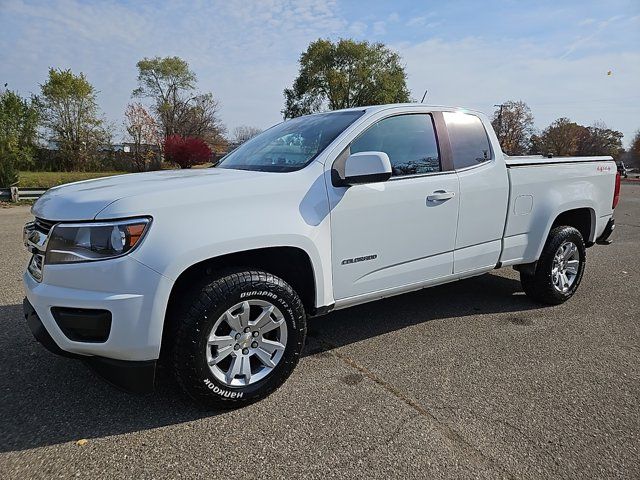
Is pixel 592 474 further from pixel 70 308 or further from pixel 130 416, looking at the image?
pixel 70 308

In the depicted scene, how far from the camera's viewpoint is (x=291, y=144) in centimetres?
328

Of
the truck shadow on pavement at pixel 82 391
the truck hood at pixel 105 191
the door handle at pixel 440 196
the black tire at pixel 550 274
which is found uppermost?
the truck hood at pixel 105 191

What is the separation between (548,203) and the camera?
4047 millimetres

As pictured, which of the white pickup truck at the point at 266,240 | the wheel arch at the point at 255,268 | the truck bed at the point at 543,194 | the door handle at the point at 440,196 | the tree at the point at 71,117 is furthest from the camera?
the tree at the point at 71,117

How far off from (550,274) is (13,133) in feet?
71.3

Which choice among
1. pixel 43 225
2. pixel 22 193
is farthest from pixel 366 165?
pixel 22 193

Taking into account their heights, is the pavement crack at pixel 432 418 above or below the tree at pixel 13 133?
below

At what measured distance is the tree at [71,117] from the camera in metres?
33.2

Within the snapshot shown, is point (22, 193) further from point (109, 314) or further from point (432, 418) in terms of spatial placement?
point (432, 418)

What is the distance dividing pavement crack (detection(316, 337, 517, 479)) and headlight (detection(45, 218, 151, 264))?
68.8 inches

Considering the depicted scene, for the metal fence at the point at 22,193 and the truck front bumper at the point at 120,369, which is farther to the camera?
the metal fence at the point at 22,193

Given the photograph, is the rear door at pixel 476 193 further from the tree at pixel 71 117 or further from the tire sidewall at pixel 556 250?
the tree at pixel 71 117

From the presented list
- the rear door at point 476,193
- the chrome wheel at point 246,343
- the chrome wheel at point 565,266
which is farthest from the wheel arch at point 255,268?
the chrome wheel at point 565,266

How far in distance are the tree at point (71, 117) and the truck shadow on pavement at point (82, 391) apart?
1366 inches
